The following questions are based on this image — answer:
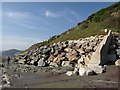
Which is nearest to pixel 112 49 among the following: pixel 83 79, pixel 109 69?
pixel 109 69

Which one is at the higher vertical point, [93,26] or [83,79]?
[93,26]

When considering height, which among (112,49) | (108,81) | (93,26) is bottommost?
(108,81)

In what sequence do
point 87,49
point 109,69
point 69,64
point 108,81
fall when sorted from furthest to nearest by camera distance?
point 87,49 → point 69,64 → point 109,69 → point 108,81

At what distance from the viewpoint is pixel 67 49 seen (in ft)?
98.4

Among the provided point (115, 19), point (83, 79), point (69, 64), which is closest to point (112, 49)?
point (69, 64)

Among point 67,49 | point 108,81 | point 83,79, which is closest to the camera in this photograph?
point 108,81

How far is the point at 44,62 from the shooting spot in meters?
27.6

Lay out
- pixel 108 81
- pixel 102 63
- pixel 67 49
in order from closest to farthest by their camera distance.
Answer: pixel 108 81
pixel 102 63
pixel 67 49

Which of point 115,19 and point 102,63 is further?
point 115,19

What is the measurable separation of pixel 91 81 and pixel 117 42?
1339 cm

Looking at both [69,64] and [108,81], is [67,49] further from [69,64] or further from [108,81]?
[108,81]

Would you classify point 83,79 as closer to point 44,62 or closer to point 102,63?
point 102,63

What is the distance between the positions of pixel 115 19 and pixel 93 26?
15.1 feet

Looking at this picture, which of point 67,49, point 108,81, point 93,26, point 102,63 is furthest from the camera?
point 93,26
